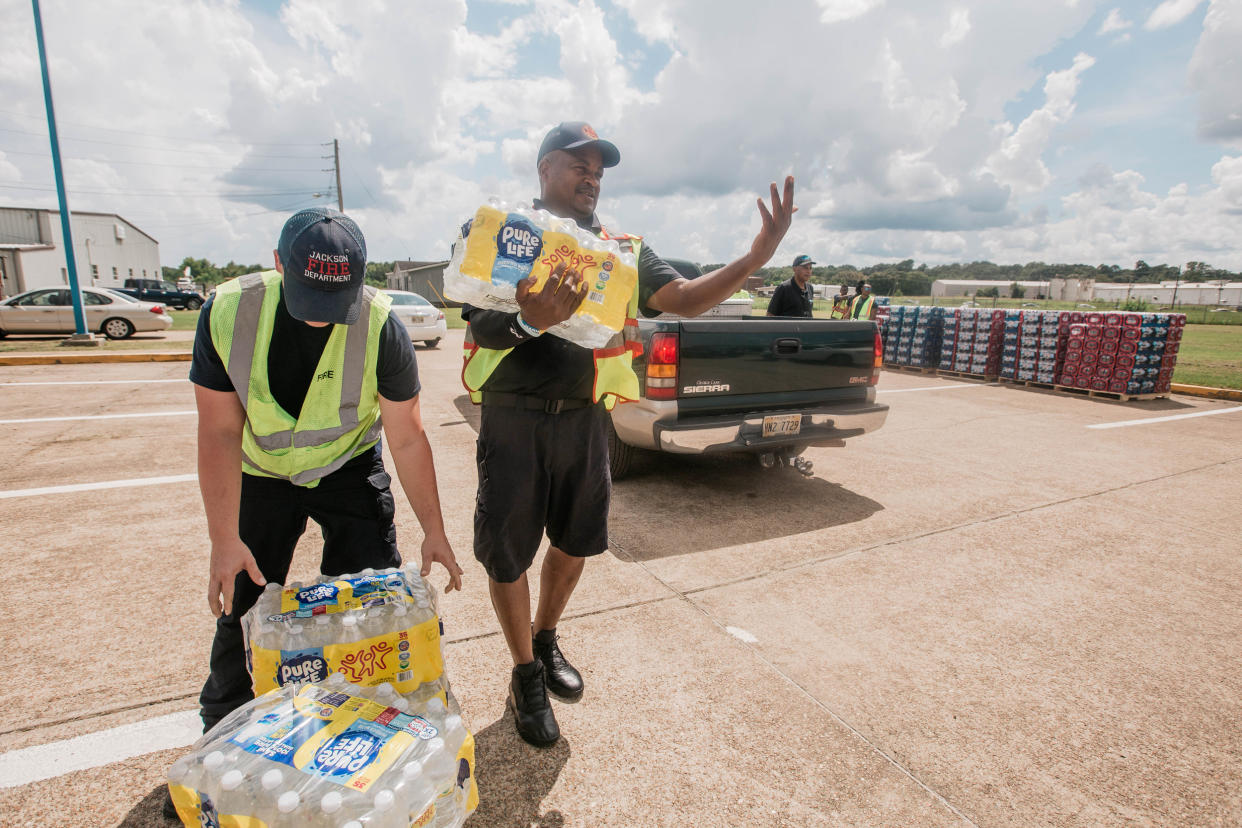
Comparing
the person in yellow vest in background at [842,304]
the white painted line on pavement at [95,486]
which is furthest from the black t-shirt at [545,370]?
the person in yellow vest in background at [842,304]

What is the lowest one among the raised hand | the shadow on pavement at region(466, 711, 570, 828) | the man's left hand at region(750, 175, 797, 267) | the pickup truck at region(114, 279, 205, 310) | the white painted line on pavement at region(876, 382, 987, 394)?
the shadow on pavement at region(466, 711, 570, 828)

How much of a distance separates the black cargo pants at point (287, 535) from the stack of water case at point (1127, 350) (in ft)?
36.1

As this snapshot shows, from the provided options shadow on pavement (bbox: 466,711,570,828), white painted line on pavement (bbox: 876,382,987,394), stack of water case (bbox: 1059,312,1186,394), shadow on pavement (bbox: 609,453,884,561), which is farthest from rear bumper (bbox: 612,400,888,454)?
stack of water case (bbox: 1059,312,1186,394)

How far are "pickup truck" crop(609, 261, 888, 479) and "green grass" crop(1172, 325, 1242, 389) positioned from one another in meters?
9.59

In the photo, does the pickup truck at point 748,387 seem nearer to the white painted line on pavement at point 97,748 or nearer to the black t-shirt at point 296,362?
the black t-shirt at point 296,362

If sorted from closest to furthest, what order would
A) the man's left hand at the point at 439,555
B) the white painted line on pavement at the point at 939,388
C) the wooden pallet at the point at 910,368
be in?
the man's left hand at the point at 439,555
the white painted line on pavement at the point at 939,388
the wooden pallet at the point at 910,368

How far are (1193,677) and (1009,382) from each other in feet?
32.3

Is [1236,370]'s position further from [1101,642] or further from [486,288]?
[486,288]

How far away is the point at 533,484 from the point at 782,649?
4.53ft

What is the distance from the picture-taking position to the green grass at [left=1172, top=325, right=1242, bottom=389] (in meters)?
11.0

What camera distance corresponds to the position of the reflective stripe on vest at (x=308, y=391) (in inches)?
67.9

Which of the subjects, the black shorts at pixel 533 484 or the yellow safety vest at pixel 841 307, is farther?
the yellow safety vest at pixel 841 307

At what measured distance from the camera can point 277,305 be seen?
1.80m

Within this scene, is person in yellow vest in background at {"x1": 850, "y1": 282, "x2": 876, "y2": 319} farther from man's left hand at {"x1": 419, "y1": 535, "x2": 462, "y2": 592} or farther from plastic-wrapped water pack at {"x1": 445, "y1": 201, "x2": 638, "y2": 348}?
man's left hand at {"x1": 419, "y1": 535, "x2": 462, "y2": 592}
